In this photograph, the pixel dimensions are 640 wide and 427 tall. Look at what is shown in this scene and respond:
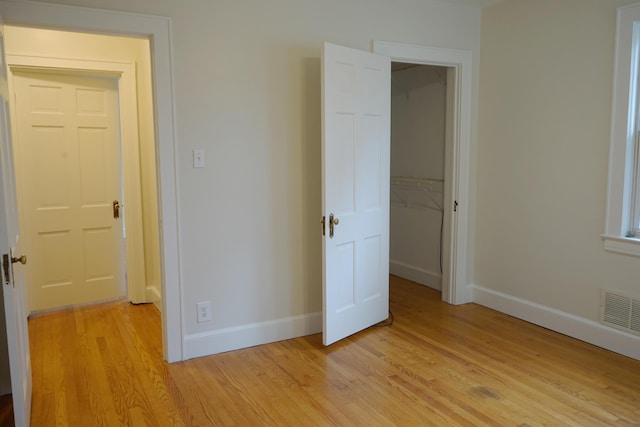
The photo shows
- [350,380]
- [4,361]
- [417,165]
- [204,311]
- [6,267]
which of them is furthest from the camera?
[417,165]

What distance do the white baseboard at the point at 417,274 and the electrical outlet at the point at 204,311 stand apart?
2.43 meters

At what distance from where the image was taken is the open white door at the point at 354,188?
11.0 ft

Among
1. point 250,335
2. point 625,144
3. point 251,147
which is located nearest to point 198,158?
point 251,147

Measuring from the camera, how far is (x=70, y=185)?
14.3 feet

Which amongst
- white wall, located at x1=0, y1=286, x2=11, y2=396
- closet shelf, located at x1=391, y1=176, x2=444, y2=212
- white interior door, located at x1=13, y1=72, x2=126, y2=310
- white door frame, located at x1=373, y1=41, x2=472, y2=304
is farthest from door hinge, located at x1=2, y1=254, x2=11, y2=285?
closet shelf, located at x1=391, y1=176, x2=444, y2=212

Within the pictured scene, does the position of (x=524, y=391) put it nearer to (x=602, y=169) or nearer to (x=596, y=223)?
(x=596, y=223)

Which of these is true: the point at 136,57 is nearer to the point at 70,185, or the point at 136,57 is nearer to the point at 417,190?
the point at 70,185

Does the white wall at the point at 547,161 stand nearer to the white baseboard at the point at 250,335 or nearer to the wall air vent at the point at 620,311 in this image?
the wall air vent at the point at 620,311

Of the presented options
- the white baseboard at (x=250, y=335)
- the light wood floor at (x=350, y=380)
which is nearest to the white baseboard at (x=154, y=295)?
the light wood floor at (x=350, y=380)

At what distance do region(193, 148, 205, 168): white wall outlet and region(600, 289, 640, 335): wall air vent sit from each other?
283 cm

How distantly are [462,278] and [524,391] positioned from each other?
1636 mm

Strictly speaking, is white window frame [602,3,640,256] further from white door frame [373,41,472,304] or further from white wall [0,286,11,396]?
white wall [0,286,11,396]

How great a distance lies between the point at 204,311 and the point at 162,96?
1.40 meters

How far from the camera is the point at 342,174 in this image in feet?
11.4
